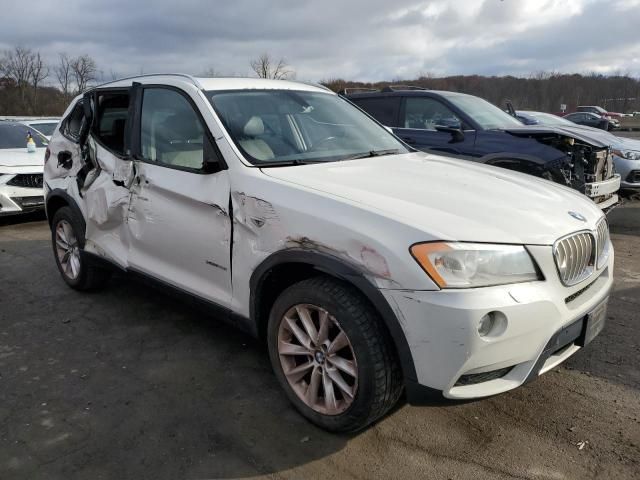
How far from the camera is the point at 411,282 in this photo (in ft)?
7.27

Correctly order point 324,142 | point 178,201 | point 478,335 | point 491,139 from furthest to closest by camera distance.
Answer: point 491,139 → point 324,142 → point 178,201 → point 478,335

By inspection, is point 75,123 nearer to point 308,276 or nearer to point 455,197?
point 308,276

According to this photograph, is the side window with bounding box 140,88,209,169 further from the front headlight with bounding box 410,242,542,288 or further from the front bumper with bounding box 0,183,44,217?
the front bumper with bounding box 0,183,44,217

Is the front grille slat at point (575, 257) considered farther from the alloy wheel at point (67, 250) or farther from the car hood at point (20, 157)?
the car hood at point (20, 157)

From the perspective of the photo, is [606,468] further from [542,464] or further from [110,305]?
[110,305]

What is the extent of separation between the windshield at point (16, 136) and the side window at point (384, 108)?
5.54m

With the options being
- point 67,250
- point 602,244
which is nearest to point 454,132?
point 602,244

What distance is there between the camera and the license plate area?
2.60 meters

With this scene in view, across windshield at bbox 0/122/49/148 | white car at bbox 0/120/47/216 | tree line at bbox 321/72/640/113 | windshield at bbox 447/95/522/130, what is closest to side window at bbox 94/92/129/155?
white car at bbox 0/120/47/216

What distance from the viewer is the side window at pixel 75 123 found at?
14.9 ft

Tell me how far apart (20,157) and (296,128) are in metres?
6.56

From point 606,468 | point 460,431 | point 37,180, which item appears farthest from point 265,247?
point 37,180

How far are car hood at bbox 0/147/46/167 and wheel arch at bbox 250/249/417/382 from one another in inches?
262

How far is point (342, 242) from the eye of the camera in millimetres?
2422
